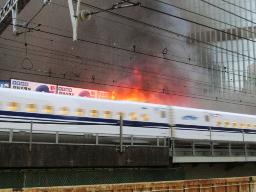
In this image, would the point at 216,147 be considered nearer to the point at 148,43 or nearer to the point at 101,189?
the point at 101,189

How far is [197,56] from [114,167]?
55.5 m

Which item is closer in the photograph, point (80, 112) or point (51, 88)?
point (80, 112)

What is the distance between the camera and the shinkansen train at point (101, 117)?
22156mm

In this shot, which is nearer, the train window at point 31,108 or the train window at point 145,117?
the train window at point 31,108

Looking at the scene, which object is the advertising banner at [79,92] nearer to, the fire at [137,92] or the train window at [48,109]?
the fire at [137,92]

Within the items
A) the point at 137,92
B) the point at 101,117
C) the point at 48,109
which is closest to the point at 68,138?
the point at 48,109

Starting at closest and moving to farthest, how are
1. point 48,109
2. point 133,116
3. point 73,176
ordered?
point 73,176, point 48,109, point 133,116

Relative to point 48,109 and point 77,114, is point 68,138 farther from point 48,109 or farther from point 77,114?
point 77,114

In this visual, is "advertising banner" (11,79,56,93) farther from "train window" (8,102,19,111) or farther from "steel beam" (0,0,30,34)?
"train window" (8,102,19,111)

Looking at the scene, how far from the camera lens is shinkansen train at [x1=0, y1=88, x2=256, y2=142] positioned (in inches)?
872

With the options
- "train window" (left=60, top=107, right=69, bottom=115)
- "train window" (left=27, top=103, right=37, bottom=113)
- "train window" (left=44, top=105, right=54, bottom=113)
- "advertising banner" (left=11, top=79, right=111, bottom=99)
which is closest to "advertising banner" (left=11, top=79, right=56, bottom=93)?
"advertising banner" (left=11, top=79, right=111, bottom=99)

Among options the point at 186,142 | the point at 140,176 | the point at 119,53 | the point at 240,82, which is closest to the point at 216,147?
the point at 186,142

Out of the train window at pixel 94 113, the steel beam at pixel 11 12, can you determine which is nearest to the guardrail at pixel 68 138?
the train window at pixel 94 113

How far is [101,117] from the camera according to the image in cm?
2580
